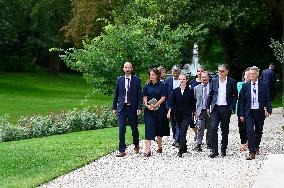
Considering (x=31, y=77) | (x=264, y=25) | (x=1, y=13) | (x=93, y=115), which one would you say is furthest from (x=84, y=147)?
(x=31, y=77)

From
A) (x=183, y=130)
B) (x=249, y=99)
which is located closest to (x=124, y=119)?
(x=183, y=130)

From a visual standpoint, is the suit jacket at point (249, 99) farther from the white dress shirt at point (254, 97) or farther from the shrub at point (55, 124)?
the shrub at point (55, 124)

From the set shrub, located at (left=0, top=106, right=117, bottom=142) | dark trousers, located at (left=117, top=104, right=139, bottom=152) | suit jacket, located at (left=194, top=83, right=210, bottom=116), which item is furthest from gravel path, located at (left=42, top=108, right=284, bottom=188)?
shrub, located at (left=0, top=106, right=117, bottom=142)

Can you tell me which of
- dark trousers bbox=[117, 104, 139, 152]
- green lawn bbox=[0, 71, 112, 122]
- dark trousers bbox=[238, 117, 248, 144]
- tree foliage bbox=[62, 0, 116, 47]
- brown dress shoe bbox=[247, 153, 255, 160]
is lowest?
green lawn bbox=[0, 71, 112, 122]

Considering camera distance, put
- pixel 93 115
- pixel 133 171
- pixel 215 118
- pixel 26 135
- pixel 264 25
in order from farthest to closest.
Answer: pixel 264 25 < pixel 93 115 < pixel 26 135 < pixel 215 118 < pixel 133 171

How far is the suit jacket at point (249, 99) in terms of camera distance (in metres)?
13.6

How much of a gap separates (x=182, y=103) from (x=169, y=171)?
2.68 meters

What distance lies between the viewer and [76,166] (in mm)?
12211

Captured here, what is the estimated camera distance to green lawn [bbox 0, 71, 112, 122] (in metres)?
34.8

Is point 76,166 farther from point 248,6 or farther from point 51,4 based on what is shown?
point 51,4

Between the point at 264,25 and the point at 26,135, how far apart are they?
24280 mm

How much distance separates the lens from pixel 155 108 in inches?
555

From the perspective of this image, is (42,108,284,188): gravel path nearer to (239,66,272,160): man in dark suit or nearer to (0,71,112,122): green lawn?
(239,66,272,160): man in dark suit

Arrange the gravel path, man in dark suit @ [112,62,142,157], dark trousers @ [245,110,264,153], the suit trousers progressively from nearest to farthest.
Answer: the gravel path → dark trousers @ [245,110,264,153] → man in dark suit @ [112,62,142,157] → the suit trousers
